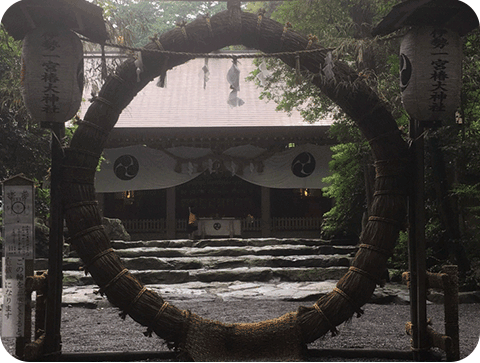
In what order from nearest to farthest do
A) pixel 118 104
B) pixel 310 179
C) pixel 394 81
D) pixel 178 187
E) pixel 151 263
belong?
pixel 118 104 < pixel 394 81 < pixel 151 263 < pixel 310 179 < pixel 178 187

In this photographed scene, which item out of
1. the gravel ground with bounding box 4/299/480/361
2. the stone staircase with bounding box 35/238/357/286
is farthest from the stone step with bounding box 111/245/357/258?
the gravel ground with bounding box 4/299/480/361

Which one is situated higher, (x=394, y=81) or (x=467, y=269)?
(x=394, y=81)

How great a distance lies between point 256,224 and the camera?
1420cm

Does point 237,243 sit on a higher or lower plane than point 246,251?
higher

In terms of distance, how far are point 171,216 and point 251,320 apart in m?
8.00

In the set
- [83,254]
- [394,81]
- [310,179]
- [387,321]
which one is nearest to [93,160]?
[83,254]

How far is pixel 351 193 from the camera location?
10.0 metres

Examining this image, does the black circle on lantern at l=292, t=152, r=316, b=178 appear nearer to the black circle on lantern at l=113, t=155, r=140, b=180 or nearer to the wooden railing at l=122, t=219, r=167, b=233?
the wooden railing at l=122, t=219, r=167, b=233

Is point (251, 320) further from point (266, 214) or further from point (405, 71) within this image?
point (266, 214)

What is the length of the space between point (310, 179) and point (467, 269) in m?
6.32

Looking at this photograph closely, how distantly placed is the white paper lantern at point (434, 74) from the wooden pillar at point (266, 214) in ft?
32.0

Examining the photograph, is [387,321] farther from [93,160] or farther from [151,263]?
[151,263]

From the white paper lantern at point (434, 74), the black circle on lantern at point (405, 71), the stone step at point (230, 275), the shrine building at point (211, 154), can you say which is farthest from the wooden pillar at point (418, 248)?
the shrine building at point (211, 154)

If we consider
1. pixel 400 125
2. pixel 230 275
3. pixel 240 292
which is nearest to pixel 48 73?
pixel 240 292
